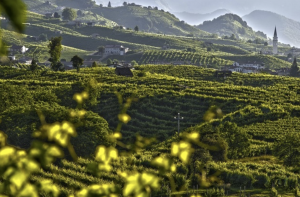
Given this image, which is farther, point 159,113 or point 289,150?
point 159,113

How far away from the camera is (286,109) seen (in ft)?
190

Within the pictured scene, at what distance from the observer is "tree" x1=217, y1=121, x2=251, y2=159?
40509 mm

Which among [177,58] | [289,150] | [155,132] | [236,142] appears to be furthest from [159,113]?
[177,58]

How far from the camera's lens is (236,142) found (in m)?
40.7

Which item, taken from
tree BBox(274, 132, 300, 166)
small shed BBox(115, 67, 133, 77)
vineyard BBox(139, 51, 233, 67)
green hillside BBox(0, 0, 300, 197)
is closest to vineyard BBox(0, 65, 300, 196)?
green hillside BBox(0, 0, 300, 197)

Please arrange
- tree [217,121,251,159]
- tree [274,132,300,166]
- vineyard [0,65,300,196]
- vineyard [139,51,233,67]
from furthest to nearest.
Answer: vineyard [139,51,233,67]
tree [217,121,251,159]
tree [274,132,300,166]
vineyard [0,65,300,196]

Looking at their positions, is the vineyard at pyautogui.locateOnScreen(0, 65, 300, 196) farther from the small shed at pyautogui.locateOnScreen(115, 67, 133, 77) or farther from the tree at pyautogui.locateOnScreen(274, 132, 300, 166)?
the small shed at pyautogui.locateOnScreen(115, 67, 133, 77)

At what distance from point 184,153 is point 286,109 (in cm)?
5754

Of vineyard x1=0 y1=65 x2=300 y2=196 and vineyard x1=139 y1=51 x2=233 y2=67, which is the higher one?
vineyard x1=0 y1=65 x2=300 y2=196

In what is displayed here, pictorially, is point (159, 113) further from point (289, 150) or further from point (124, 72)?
point (124, 72)

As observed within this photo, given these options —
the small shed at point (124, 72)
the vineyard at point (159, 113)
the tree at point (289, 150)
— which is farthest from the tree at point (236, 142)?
the small shed at point (124, 72)

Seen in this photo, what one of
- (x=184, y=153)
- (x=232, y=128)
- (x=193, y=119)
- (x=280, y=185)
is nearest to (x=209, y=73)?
(x=193, y=119)

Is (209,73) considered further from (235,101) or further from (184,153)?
(184,153)

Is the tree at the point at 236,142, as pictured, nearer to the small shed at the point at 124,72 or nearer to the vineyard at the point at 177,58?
the small shed at the point at 124,72
